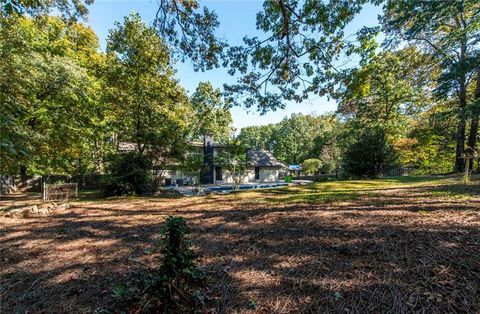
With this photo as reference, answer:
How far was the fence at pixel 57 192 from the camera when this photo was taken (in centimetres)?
897

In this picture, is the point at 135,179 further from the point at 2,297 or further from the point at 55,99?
the point at 2,297

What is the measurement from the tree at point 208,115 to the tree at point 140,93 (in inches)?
291

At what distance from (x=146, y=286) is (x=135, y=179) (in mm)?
9989

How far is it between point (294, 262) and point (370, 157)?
539 inches

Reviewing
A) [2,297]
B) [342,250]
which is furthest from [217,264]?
[2,297]

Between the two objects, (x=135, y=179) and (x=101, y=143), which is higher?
(x=101, y=143)

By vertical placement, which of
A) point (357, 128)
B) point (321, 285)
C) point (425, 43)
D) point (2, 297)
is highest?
point (425, 43)

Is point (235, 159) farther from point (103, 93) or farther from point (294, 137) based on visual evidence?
point (294, 137)

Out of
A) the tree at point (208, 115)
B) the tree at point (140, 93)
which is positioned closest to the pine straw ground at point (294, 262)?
the tree at point (140, 93)

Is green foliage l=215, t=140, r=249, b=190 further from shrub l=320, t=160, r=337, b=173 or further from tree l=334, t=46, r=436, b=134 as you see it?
shrub l=320, t=160, r=337, b=173

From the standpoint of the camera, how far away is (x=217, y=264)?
2.32 meters

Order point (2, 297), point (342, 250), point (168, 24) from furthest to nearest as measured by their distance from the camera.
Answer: point (168, 24)
point (342, 250)
point (2, 297)

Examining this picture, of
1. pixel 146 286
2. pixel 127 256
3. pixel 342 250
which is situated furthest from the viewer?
pixel 127 256

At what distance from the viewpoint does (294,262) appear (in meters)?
2.19
